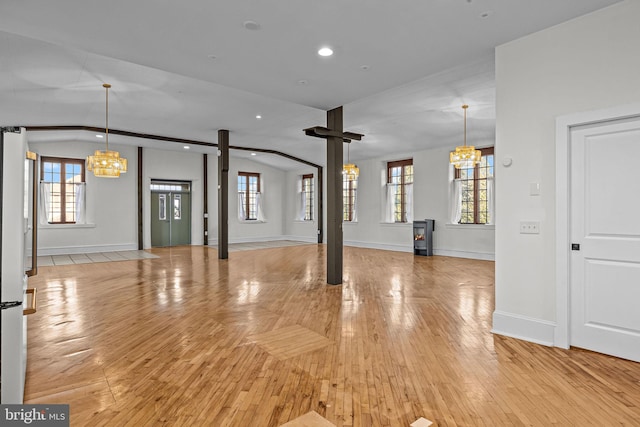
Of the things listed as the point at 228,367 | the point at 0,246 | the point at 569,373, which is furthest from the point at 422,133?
the point at 0,246

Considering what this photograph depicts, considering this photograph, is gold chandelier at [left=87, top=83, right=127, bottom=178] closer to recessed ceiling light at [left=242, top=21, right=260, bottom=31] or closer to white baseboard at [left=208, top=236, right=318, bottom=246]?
recessed ceiling light at [left=242, top=21, right=260, bottom=31]

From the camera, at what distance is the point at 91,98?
637 cm

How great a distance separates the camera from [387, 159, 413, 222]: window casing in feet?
34.9

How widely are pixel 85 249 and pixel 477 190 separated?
11140mm

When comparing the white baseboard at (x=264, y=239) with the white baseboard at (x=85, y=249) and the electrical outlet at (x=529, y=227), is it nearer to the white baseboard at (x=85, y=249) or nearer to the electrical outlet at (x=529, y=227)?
the white baseboard at (x=85, y=249)

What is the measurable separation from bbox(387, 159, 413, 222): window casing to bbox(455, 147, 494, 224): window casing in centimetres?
162

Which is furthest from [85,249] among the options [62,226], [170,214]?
[170,214]

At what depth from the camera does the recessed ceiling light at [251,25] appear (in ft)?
10.3

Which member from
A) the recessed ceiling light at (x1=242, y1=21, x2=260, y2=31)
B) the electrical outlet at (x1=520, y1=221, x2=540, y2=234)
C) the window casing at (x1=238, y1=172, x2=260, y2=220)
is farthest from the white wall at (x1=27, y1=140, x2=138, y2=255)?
the electrical outlet at (x1=520, y1=221, x2=540, y2=234)

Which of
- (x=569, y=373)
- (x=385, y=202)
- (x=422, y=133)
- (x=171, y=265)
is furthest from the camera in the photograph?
(x=385, y=202)

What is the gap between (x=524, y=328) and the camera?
3363 millimetres

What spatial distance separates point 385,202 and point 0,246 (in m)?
10.1

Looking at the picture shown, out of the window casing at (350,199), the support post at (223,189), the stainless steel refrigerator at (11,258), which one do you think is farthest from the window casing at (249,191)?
the stainless steel refrigerator at (11,258)

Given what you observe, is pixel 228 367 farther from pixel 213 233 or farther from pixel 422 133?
pixel 213 233
